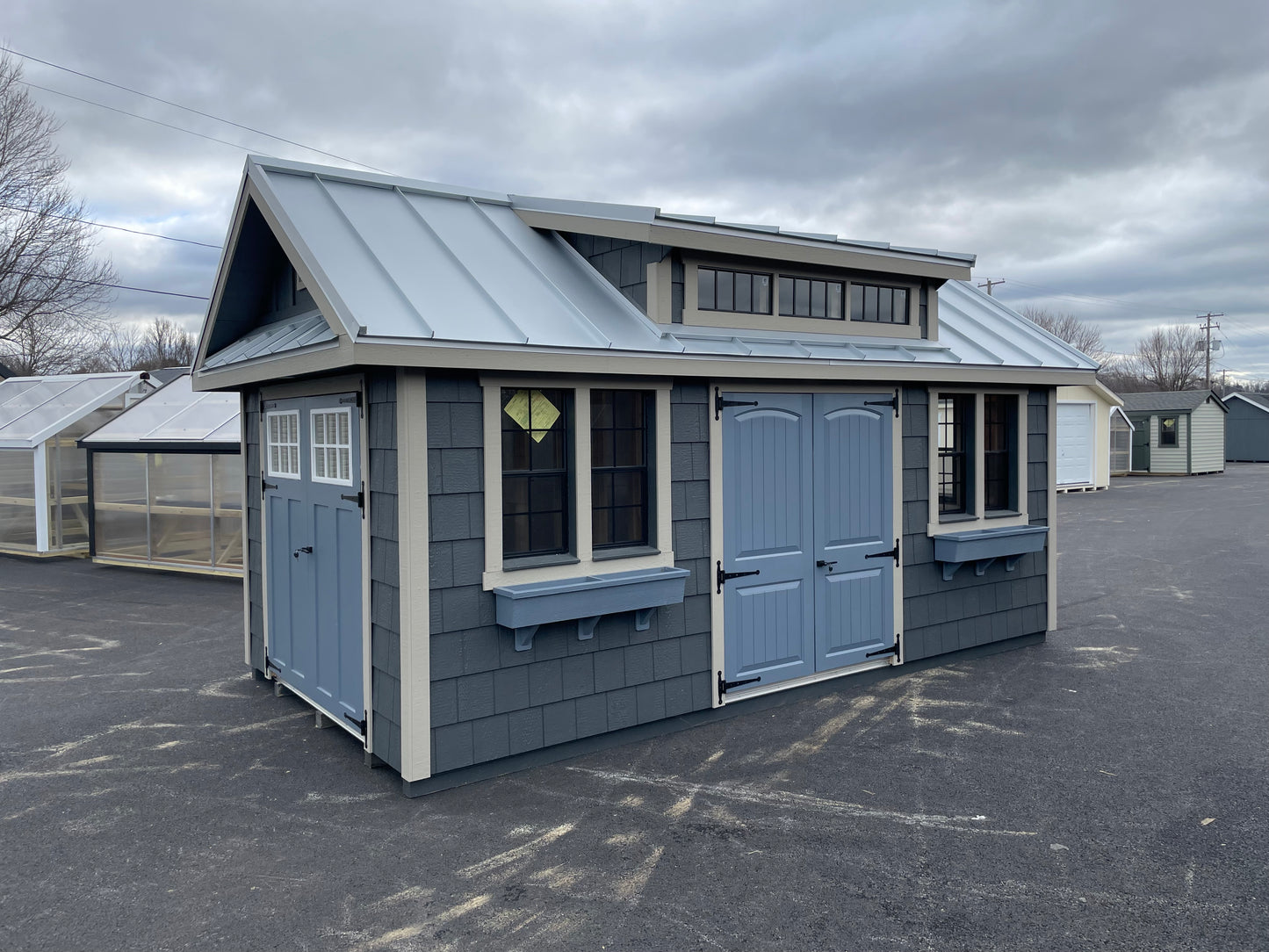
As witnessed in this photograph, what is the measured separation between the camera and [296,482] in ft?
20.5

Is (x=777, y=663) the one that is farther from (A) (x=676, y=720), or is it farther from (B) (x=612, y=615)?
(B) (x=612, y=615)

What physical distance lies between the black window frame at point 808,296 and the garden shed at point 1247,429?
141 feet

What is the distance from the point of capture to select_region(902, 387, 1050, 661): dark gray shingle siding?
734 cm

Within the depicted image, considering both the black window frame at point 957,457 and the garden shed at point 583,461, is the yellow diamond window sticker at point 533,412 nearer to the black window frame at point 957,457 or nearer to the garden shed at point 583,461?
the garden shed at point 583,461

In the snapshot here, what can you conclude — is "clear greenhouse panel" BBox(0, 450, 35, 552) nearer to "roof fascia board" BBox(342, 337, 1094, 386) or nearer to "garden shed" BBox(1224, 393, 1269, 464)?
"roof fascia board" BBox(342, 337, 1094, 386)

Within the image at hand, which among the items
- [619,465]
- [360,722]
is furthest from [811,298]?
[360,722]

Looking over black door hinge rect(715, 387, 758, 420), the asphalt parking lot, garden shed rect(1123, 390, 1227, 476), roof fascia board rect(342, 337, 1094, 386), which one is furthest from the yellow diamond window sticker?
garden shed rect(1123, 390, 1227, 476)

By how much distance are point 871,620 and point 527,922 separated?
421 cm

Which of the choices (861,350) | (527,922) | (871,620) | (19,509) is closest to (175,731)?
(527,922)

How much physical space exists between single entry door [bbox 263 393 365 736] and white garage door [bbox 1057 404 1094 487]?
915 inches

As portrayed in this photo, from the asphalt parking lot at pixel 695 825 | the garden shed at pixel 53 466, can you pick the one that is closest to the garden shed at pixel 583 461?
the asphalt parking lot at pixel 695 825

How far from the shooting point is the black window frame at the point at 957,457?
25.6 ft

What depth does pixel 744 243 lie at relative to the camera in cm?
618

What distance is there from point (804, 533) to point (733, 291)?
189 cm
